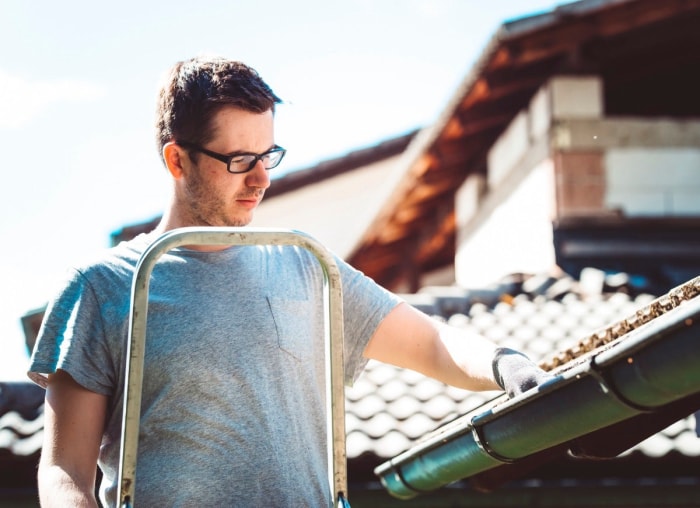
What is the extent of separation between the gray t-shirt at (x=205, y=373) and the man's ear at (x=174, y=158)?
0.20 metres

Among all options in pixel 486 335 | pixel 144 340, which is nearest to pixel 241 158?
pixel 144 340

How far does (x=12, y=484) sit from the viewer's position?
6.00 meters

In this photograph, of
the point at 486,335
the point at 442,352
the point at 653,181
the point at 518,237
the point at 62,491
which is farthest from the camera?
the point at 518,237

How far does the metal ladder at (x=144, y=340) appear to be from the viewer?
5.71 feet

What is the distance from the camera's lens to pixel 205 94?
2.16m

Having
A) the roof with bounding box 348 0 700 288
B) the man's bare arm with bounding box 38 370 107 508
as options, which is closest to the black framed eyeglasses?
the man's bare arm with bounding box 38 370 107 508

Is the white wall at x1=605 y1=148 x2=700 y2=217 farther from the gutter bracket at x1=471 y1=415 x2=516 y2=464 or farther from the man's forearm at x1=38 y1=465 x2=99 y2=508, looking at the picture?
the man's forearm at x1=38 y1=465 x2=99 y2=508

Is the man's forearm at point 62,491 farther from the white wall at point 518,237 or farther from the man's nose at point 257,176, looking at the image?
the white wall at point 518,237

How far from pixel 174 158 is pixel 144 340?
1.91 feet

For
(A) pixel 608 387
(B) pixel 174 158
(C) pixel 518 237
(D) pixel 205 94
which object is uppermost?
(D) pixel 205 94

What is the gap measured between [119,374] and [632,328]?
1.05 metres

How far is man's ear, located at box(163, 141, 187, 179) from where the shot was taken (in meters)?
2.22

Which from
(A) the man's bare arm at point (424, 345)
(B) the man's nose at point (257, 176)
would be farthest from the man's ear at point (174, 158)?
(A) the man's bare arm at point (424, 345)

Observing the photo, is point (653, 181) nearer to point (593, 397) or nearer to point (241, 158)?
point (241, 158)
